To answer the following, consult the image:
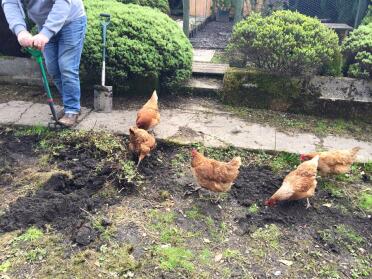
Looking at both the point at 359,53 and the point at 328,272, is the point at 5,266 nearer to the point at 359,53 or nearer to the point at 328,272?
the point at 328,272

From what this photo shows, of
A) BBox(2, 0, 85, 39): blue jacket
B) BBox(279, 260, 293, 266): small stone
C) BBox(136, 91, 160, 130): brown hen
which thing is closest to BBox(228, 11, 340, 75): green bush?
BBox(136, 91, 160, 130): brown hen

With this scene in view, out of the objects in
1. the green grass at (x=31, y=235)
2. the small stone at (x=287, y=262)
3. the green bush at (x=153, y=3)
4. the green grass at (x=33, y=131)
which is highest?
the green bush at (x=153, y=3)

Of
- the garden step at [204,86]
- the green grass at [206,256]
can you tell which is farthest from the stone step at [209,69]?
the green grass at [206,256]

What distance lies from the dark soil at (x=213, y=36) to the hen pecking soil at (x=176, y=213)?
388 centimetres

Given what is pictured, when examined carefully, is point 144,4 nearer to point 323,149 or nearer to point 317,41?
point 317,41

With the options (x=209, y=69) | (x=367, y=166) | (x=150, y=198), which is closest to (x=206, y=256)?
(x=150, y=198)

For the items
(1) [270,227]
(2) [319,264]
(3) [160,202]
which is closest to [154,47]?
(3) [160,202]

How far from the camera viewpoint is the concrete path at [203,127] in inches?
193

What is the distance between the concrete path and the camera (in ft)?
16.1

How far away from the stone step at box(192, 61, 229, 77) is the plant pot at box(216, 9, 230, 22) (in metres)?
4.02

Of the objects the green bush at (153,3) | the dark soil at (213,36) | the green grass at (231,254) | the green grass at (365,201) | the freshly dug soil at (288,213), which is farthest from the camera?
the dark soil at (213,36)

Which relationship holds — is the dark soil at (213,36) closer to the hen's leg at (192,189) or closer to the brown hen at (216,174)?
the hen's leg at (192,189)

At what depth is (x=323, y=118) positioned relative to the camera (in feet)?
18.6

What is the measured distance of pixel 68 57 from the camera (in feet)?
15.9
